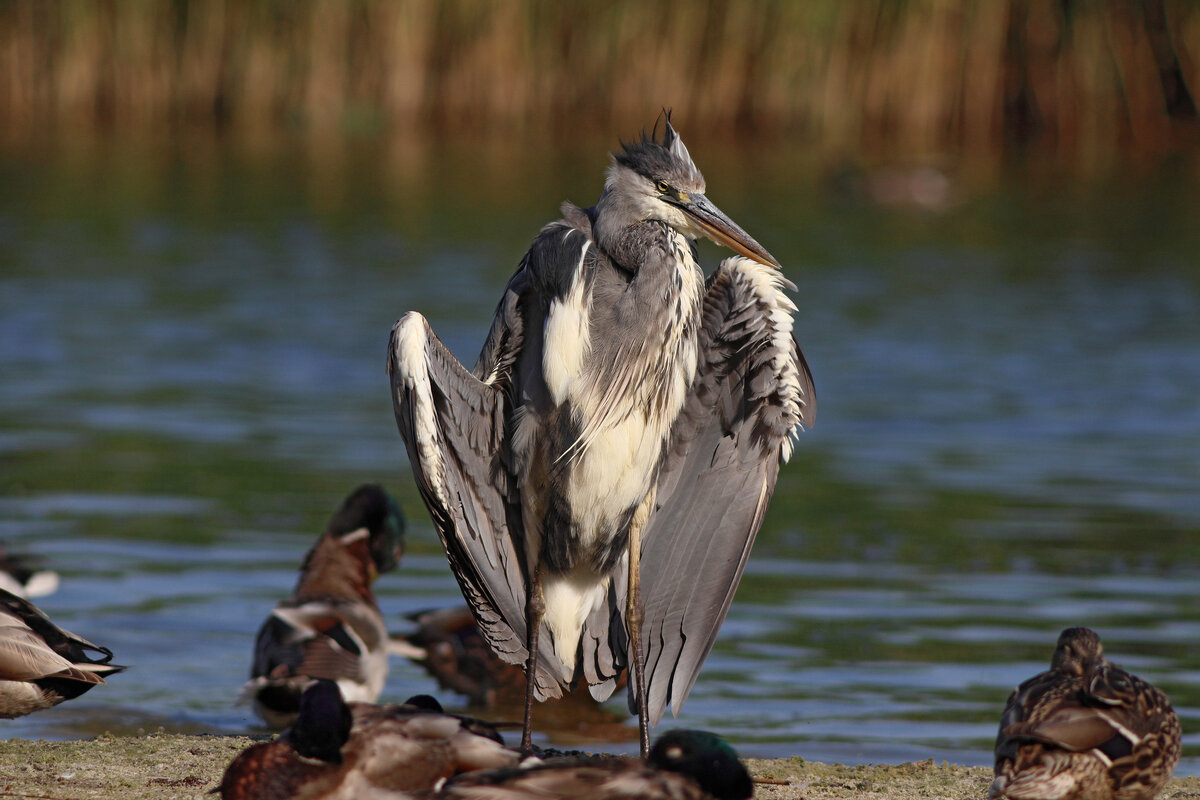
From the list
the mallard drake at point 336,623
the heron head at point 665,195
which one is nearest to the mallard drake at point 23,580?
the mallard drake at point 336,623

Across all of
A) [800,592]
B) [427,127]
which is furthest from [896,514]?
[427,127]

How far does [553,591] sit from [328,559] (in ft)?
4.20

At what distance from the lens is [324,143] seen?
2634 cm

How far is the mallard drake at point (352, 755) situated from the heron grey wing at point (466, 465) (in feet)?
3.66

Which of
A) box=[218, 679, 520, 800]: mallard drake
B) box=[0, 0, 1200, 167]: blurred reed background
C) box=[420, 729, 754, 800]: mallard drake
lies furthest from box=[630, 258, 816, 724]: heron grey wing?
box=[0, 0, 1200, 167]: blurred reed background

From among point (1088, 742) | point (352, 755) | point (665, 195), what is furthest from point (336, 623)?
point (1088, 742)

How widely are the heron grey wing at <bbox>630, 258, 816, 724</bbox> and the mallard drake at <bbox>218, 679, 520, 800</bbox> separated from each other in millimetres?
1558

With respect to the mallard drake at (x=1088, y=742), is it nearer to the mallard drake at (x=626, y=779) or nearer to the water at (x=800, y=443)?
the mallard drake at (x=626, y=779)

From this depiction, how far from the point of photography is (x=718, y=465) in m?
5.81

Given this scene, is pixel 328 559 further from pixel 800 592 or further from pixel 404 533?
pixel 800 592

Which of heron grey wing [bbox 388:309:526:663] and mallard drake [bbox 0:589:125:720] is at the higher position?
heron grey wing [bbox 388:309:526:663]

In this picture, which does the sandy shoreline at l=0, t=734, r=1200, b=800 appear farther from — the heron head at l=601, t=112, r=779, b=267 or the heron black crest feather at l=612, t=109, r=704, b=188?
the heron black crest feather at l=612, t=109, r=704, b=188

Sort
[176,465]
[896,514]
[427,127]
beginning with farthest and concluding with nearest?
[427,127] → [176,465] → [896,514]

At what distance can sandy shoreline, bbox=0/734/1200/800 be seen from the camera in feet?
15.8
